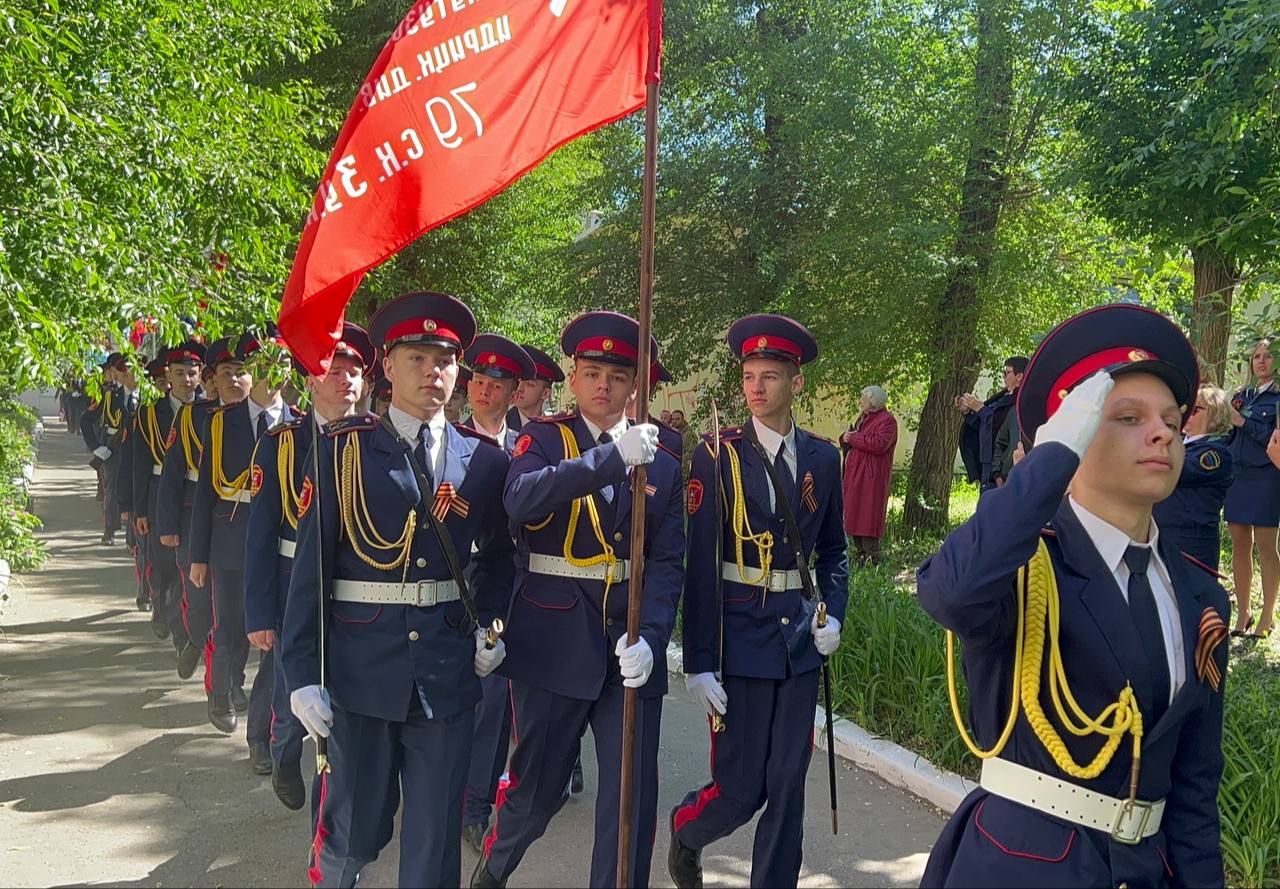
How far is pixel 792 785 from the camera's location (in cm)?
399

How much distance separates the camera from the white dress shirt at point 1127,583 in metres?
2.24

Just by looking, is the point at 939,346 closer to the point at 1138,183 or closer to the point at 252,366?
the point at 1138,183

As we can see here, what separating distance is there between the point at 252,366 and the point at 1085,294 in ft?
29.4

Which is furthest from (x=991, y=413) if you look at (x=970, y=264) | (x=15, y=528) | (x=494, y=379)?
(x=15, y=528)

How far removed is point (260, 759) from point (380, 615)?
252 cm

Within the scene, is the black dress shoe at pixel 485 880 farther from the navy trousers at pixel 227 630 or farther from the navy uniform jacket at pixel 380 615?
the navy trousers at pixel 227 630

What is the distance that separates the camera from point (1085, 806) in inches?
86.7

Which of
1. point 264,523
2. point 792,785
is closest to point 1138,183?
point 792,785

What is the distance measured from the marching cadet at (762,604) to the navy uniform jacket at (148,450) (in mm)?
6282

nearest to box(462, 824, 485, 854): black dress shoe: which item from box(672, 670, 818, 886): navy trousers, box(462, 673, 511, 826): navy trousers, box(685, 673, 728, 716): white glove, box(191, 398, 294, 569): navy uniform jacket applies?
box(462, 673, 511, 826): navy trousers

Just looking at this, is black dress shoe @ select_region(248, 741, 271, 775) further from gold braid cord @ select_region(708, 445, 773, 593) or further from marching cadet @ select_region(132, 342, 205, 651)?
gold braid cord @ select_region(708, 445, 773, 593)

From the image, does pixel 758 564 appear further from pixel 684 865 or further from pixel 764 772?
pixel 684 865

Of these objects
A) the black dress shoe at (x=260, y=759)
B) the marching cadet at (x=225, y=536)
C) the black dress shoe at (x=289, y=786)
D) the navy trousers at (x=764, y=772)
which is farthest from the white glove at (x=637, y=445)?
the black dress shoe at (x=260, y=759)

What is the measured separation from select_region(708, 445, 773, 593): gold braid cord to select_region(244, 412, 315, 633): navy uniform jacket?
5.30ft
